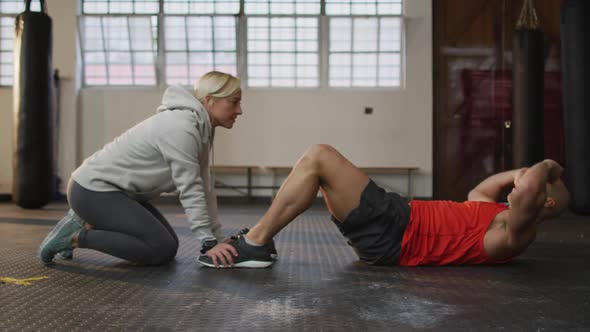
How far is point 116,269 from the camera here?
2.55 metres

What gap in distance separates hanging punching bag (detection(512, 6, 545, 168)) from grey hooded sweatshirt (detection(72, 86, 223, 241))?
426 cm

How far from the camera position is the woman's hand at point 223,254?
2.47 meters

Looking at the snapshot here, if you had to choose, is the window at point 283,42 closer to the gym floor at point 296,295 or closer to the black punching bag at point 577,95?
the black punching bag at point 577,95

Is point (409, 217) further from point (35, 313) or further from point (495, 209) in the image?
point (35, 313)

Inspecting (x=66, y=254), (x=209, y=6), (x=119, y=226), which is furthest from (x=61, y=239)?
(x=209, y=6)

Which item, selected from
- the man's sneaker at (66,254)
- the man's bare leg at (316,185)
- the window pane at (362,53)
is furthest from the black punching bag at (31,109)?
the man's bare leg at (316,185)

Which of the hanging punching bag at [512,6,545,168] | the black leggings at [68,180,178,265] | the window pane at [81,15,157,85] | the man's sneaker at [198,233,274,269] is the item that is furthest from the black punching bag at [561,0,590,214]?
the window pane at [81,15,157,85]

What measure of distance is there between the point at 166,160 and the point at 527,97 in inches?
183

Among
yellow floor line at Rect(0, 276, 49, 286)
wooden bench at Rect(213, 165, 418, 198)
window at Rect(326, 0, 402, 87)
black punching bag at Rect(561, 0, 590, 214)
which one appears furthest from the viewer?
window at Rect(326, 0, 402, 87)

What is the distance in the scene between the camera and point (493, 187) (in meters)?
2.71

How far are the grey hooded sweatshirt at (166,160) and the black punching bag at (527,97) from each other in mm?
4266

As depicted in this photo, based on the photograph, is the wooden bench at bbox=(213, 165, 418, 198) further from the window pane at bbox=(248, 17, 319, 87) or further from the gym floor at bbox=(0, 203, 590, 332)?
the gym floor at bbox=(0, 203, 590, 332)

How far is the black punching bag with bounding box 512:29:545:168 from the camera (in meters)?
5.93

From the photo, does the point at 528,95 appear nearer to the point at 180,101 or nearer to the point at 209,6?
the point at 180,101
